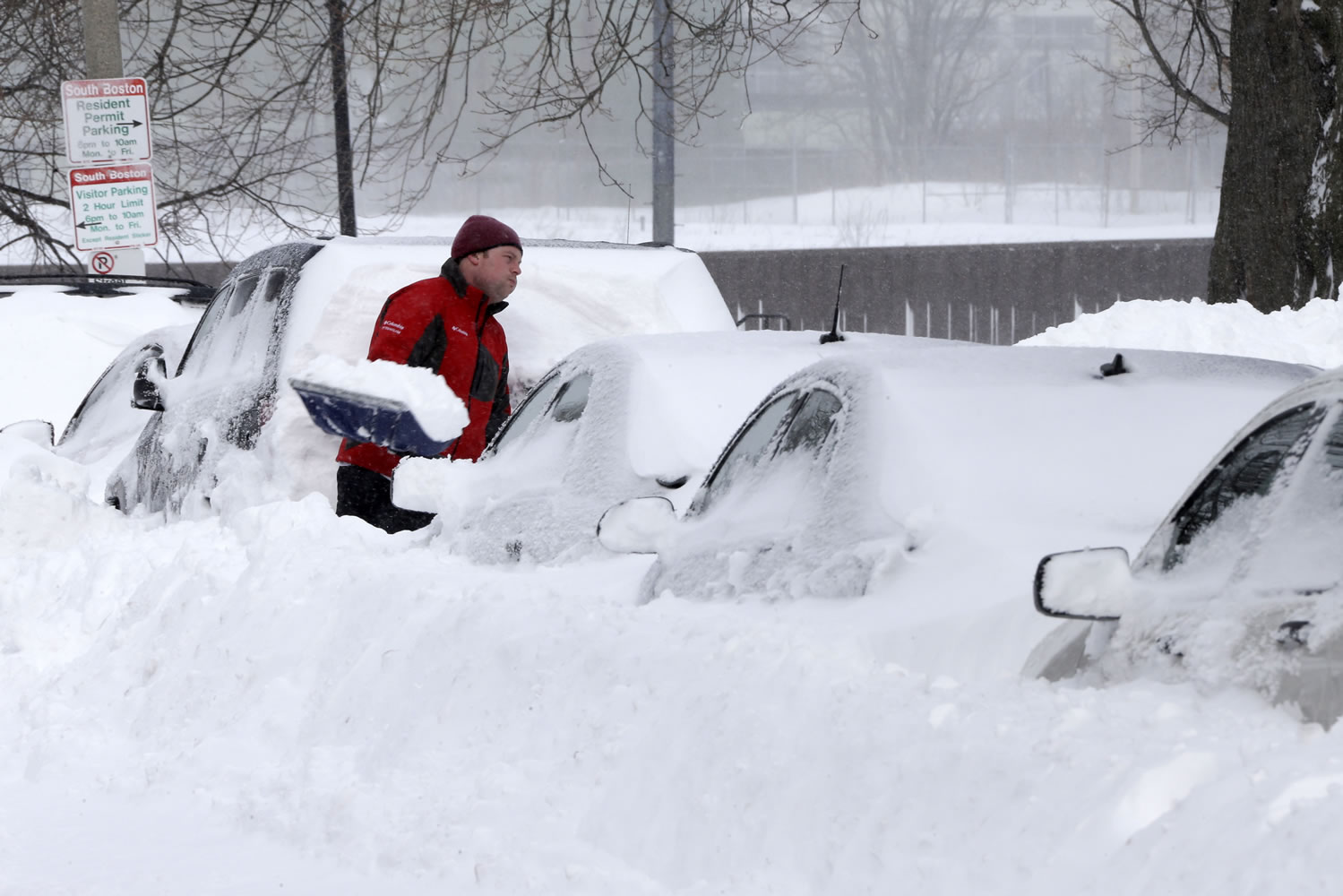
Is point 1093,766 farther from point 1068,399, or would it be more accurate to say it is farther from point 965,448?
point 1068,399

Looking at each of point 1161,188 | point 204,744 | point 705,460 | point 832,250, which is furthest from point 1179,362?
point 1161,188

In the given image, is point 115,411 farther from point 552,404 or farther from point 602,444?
point 602,444

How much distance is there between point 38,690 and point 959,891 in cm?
462

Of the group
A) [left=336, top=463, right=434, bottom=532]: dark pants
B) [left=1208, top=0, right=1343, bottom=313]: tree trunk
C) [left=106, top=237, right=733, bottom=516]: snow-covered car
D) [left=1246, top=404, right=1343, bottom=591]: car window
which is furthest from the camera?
[left=1208, top=0, right=1343, bottom=313]: tree trunk

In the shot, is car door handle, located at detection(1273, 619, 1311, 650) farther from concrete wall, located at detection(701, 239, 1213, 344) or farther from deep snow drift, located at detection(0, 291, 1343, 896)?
concrete wall, located at detection(701, 239, 1213, 344)

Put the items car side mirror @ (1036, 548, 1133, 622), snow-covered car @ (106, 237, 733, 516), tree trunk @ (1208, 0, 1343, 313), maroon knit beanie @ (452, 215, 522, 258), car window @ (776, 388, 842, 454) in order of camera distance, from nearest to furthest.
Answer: car side mirror @ (1036, 548, 1133, 622)
car window @ (776, 388, 842, 454)
maroon knit beanie @ (452, 215, 522, 258)
snow-covered car @ (106, 237, 733, 516)
tree trunk @ (1208, 0, 1343, 313)

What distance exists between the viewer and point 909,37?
71.6 metres

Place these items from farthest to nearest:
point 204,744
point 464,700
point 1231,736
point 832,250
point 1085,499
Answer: point 832,250
point 204,744
point 464,700
point 1085,499
point 1231,736

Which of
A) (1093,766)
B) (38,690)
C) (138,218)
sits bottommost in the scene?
(38,690)

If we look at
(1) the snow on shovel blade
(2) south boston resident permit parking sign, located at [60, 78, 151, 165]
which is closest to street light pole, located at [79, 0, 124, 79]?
(2) south boston resident permit parking sign, located at [60, 78, 151, 165]

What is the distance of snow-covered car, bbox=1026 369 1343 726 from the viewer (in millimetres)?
2908

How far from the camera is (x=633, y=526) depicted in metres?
4.97

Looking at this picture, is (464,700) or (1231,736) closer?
(1231,736)

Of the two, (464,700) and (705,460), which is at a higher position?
(705,460)
